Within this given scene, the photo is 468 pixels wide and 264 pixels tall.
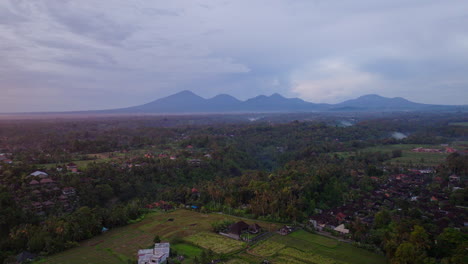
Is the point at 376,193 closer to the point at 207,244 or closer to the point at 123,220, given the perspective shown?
the point at 207,244

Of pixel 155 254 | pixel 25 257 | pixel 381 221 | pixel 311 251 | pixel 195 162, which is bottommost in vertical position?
pixel 311 251

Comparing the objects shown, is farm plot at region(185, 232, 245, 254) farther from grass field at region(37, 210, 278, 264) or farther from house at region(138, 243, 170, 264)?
house at region(138, 243, 170, 264)

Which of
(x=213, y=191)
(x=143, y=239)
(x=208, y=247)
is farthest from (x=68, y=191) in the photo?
(x=208, y=247)

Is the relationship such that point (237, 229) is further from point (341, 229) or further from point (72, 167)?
point (72, 167)

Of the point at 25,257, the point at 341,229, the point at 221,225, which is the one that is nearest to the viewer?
the point at 25,257

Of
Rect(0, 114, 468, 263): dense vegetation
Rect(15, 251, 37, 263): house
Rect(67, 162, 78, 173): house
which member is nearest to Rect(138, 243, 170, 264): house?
Rect(0, 114, 468, 263): dense vegetation

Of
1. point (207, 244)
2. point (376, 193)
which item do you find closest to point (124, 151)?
point (207, 244)

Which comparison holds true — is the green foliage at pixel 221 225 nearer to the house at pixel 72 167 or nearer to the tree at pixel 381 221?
the tree at pixel 381 221
